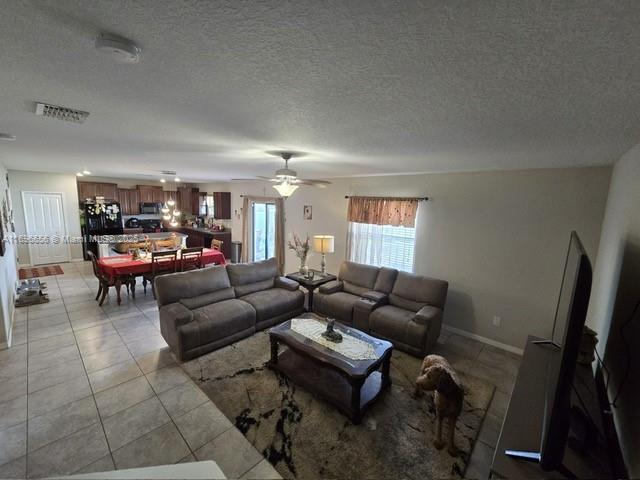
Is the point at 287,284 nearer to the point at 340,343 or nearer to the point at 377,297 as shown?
the point at 377,297

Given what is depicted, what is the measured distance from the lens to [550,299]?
320 centimetres

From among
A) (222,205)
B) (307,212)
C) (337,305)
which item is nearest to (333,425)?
(337,305)

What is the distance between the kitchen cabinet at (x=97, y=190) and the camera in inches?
290

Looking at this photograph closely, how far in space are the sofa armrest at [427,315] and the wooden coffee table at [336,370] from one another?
0.74 metres

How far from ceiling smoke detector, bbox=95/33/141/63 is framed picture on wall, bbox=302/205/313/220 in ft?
15.6

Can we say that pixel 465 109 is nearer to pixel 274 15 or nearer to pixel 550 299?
pixel 274 15

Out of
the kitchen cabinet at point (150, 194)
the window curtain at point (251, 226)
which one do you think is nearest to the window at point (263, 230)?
the window curtain at point (251, 226)

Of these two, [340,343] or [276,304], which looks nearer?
[340,343]

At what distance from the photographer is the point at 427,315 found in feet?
10.9

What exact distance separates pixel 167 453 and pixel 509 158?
3.83 m

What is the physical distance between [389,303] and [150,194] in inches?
328

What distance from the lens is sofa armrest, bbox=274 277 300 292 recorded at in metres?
4.37

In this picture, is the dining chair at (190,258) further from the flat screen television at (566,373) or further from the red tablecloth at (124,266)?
the flat screen television at (566,373)

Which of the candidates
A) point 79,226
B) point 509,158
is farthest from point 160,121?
point 79,226
